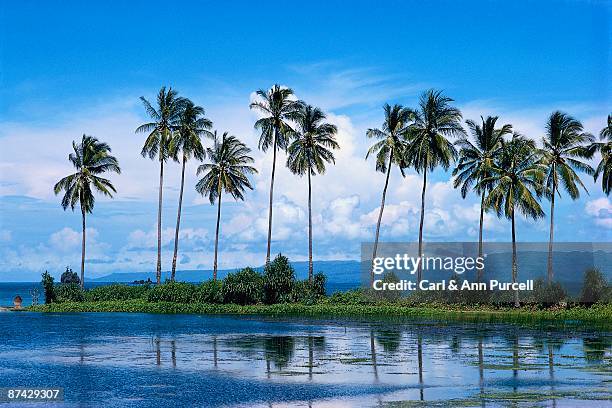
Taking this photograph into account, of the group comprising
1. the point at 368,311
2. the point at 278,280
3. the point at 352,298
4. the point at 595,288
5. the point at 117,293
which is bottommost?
the point at 368,311

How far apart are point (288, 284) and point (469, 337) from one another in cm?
2892

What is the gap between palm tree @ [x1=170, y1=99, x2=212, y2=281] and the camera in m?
78.5

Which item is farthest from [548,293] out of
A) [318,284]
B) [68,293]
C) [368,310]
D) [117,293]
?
[68,293]

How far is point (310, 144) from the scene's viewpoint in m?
77.1

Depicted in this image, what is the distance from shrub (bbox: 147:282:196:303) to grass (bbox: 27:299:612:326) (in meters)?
1.20

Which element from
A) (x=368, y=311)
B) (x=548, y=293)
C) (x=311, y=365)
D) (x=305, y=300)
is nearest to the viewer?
(x=311, y=365)

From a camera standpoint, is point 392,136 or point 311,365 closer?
point 311,365

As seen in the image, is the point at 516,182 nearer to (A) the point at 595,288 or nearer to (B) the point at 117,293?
(A) the point at 595,288

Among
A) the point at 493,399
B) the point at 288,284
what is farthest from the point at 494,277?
the point at 493,399

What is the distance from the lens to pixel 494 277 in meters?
75.2

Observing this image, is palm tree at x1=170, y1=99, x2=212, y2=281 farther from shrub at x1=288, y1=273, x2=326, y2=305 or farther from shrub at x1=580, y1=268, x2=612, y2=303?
shrub at x1=580, y1=268, x2=612, y2=303

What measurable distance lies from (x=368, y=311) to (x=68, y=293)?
33.0 m

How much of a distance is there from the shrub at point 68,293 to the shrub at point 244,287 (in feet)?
53.9

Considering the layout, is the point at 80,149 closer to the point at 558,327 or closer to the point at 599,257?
the point at 558,327
